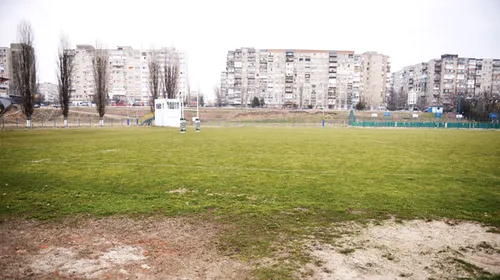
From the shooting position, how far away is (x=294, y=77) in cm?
11812

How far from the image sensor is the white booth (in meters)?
49.3

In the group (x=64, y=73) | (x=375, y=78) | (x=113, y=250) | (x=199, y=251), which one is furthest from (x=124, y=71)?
(x=199, y=251)

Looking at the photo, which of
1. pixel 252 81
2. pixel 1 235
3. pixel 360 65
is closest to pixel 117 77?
pixel 252 81

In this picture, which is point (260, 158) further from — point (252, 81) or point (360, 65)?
point (360, 65)

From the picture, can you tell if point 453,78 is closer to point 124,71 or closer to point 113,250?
point 124,71

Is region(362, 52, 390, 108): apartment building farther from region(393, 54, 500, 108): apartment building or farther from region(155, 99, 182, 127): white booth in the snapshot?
region(155, 99, 182, 127): white booth

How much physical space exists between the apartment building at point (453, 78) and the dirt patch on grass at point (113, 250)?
5007 inches

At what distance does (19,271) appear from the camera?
3.96m

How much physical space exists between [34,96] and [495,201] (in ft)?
183

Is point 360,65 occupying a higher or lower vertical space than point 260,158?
higher

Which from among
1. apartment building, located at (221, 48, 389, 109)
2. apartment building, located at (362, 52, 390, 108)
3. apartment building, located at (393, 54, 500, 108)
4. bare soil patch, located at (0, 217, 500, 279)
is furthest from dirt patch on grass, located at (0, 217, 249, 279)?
apartment building, located at (362, 52, 390, 108)

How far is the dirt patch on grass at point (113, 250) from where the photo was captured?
155 inches

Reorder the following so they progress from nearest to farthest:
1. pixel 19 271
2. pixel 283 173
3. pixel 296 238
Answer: pixel 19 271, pixel 296 238, pixel 283 173

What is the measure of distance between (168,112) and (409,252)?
4852 centimetres
